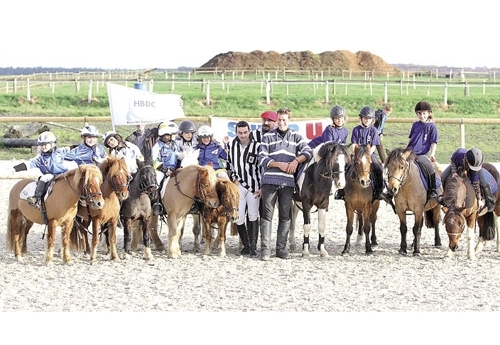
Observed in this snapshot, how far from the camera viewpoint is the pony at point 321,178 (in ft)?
30.4

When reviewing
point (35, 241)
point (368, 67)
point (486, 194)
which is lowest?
point (35, 241)

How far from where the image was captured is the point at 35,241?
11289mm

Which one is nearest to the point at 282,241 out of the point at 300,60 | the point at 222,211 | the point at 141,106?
the point at 222,211

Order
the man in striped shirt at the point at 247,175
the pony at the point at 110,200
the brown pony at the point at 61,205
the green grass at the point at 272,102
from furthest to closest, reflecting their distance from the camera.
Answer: the green grass at the point at 272,102 → the man in striped shirt at the point at 247,175 → the pony at the point at 110,200 → the brown pony at the point at 61,205

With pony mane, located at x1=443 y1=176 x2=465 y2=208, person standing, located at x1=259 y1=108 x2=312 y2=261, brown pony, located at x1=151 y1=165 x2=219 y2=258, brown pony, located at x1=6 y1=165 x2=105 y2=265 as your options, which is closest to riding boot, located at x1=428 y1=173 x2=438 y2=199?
pony mane, located at x1=443 y1=176 x2=465 y2=208

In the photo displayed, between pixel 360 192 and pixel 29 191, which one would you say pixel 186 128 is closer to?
pixel 29 191

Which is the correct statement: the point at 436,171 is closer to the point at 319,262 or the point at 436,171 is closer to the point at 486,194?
the point at 486,194

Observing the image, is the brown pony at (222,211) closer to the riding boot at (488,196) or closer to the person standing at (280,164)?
the person standing at (280,164)

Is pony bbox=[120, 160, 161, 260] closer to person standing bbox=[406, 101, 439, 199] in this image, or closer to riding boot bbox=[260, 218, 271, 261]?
riding boot bbox=[260, 218, 271, 261]

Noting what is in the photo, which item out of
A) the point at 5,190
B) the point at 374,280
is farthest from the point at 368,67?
the point at 374,280

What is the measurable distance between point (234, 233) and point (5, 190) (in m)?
6.64

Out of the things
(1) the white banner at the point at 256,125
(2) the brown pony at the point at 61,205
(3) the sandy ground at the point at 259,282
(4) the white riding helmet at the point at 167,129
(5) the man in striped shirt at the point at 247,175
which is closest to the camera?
(3) the sandy ground at the point at 259,282

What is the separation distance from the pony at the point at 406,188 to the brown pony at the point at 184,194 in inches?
78.4

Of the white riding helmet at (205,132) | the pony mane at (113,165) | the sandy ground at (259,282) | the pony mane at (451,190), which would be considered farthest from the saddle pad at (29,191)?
the pony mane at (451,190)
